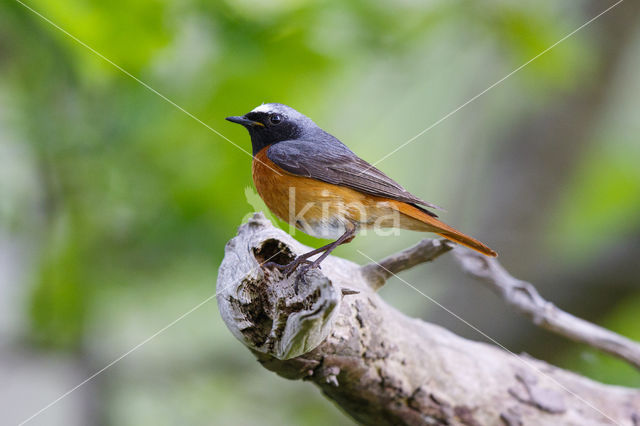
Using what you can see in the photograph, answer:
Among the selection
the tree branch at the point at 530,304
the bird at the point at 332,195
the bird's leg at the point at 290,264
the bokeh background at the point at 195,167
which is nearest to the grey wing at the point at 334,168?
the bird at the point at 332,195

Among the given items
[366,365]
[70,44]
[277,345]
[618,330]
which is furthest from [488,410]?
[618,330]

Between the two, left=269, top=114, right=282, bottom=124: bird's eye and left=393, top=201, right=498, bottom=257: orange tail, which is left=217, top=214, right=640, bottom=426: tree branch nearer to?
left=393, top=201, right=498, bottom=257: orange tail

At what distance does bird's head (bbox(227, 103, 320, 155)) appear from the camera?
3305 mm

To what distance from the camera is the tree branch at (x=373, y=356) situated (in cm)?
230

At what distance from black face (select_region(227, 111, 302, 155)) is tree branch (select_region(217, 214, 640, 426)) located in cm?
79

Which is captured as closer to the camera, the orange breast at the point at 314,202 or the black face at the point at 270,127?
the orange breast at the point at 314,202

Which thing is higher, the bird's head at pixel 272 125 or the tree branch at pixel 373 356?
the bird's head at pixel 272 125

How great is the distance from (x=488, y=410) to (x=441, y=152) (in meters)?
4.78

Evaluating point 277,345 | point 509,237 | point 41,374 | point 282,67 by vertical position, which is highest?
point 282,67

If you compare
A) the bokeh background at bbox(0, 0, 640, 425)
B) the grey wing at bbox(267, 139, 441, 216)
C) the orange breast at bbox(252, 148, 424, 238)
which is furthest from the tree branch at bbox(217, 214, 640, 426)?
the bokeh background at bbox(0, 0, 640, 425)

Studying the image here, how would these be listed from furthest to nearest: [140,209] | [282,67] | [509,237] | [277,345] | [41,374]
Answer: [509,237]
[41,374]
[140,209]
[282,67]
[277,345]

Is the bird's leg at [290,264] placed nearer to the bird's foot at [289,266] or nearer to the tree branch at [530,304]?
the bird's foot at [289,266]

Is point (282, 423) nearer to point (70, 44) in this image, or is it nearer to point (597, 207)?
point (70, 44)

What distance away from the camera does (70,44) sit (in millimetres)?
3762
